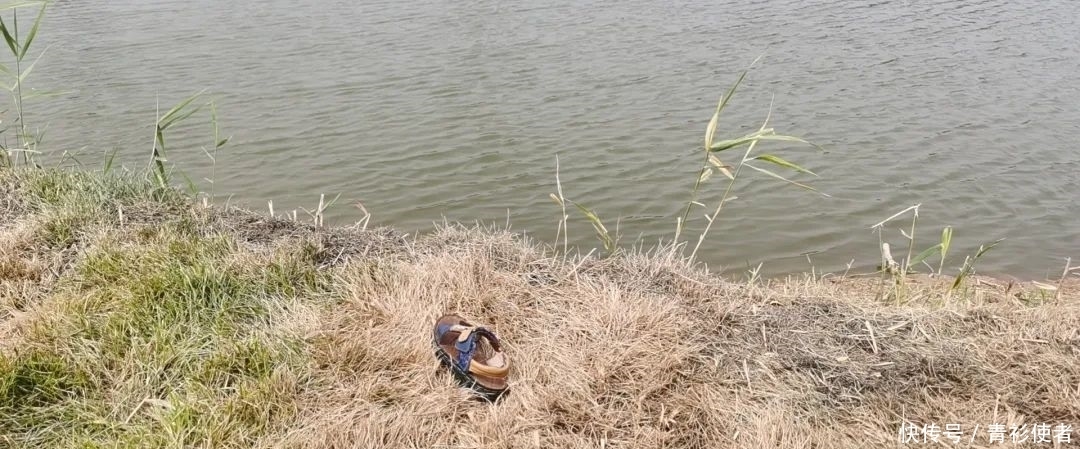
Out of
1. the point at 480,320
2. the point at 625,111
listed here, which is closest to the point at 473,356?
the point at 480,320

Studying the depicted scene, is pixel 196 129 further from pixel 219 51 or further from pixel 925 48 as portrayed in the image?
pixel 925 48

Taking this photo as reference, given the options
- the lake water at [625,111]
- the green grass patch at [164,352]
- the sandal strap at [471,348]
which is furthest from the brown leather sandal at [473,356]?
the lake water at [625,111]

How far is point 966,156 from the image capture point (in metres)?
6.32

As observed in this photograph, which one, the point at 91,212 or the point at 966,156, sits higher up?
the point at 91,212

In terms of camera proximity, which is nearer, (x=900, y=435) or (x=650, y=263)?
(x=900, y=435)

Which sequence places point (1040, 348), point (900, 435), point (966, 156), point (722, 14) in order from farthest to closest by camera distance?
1. point (722, 14)
2. point (966, 156)
3. point (1040, 348)
4. point (900, 435)

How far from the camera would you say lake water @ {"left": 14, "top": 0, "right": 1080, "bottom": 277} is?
5590 millimetres

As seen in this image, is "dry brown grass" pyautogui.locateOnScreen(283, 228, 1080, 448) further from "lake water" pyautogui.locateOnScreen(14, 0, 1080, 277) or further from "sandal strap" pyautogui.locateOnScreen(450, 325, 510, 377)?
"lake water" pyautogui.locateOnScreen(14, 0, 1080, 277)

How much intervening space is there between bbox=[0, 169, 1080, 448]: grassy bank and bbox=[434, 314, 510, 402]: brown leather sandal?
0.05 metres

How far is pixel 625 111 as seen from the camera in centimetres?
752

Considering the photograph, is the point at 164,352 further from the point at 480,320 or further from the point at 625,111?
the point at 625,111

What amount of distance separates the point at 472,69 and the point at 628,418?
277 inches

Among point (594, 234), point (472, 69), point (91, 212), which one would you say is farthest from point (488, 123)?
point (91, 212)

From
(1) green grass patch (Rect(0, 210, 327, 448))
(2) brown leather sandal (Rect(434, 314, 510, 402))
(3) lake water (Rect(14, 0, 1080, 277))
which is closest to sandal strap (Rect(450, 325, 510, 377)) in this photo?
(2) brown leather sandal (Rect(434, 314, 510, 402))
